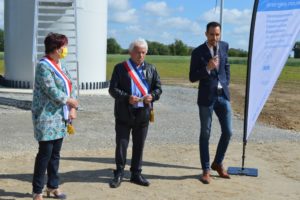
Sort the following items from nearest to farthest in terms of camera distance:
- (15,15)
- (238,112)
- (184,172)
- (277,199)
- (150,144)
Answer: (277,199)
(184,172)
(150,144)
(238,112)
(15,15)

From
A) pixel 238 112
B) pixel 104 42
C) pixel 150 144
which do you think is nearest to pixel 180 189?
pixel 150 144

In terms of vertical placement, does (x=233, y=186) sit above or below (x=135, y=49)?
below

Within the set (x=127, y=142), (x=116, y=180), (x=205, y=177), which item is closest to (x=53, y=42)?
(x=127, y=142)

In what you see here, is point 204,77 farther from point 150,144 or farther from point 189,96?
point 189,96

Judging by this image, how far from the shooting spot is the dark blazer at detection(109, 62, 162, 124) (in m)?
6.42

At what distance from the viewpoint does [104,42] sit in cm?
1850

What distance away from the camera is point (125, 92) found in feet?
21.2

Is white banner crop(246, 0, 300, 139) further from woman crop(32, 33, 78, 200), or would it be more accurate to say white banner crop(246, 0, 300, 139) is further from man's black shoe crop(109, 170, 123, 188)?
woman crop(32, 33, 78, 200)

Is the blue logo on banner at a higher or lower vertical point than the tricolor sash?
higher

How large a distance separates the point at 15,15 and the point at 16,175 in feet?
39.4

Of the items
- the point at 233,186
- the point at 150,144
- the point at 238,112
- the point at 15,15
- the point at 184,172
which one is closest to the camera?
the point at 233,186

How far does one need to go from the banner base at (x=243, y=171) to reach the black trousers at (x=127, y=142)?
1.55 meters

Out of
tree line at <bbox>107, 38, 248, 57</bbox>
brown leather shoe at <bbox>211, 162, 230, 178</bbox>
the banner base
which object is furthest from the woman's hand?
tree line at <bbox>107, 38, 248, 57</bbox>

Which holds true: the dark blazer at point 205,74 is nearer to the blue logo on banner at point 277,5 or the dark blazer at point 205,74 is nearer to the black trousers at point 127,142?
the blue logo on banner at point 277,5
